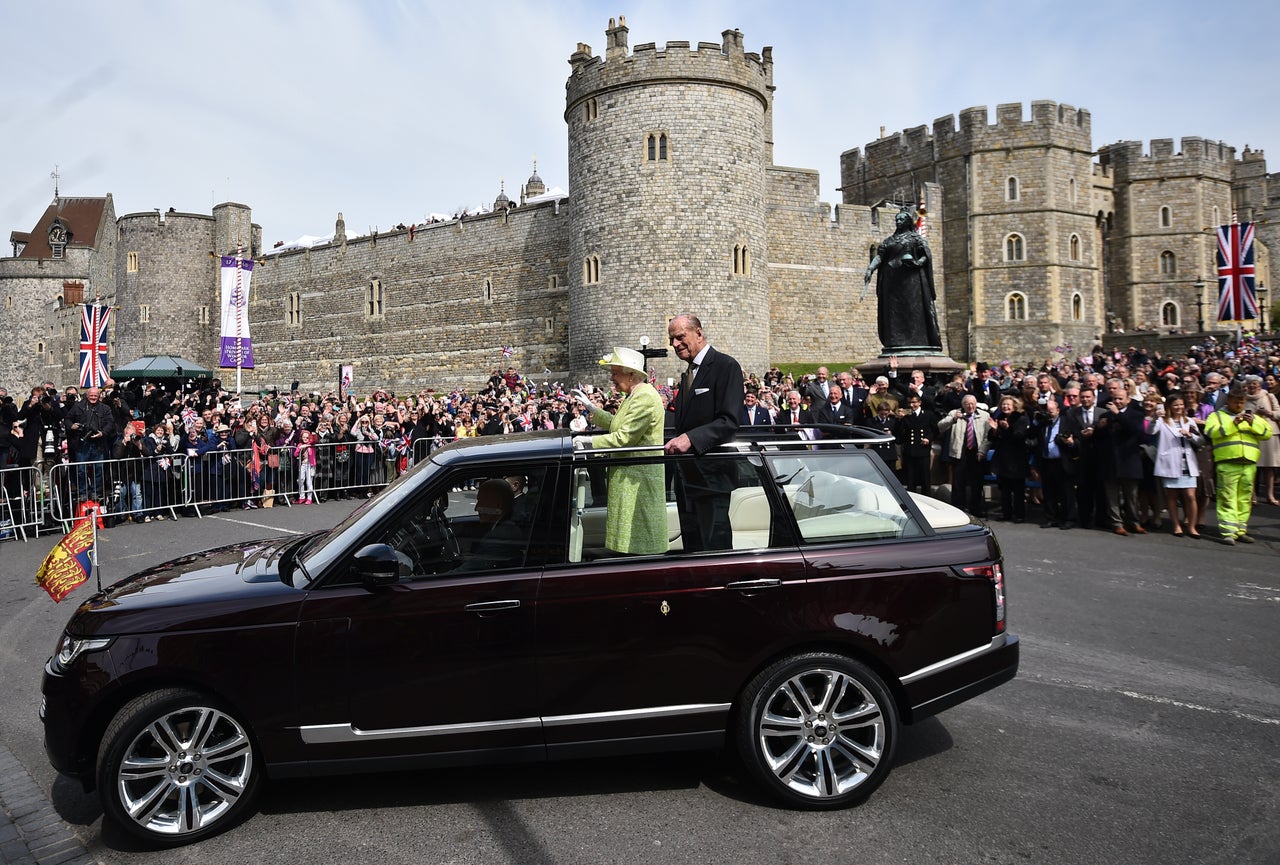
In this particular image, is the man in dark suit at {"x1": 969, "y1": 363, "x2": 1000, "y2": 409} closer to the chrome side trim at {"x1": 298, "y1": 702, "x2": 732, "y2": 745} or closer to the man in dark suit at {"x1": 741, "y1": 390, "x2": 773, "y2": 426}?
Answer: the man in dark suit at {"x1": 741, "y1": 390, "x2": 773, "y2": 426}

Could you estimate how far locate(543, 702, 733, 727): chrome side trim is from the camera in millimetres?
3564

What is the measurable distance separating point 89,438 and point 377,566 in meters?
11.4

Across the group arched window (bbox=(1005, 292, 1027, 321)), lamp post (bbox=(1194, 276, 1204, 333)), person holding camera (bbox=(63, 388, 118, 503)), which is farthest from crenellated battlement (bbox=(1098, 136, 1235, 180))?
person holding camera (bbox=(63, 388, 118, 503))

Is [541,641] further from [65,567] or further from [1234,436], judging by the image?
[1234,436]

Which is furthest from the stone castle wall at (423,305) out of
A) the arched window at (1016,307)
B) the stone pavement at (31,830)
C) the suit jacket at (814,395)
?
the stone pavement at (31,830)

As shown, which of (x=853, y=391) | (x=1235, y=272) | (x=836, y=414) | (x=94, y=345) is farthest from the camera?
(x=1235, y=272)

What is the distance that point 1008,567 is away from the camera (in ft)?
26.8

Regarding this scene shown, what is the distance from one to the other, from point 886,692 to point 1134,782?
→ 1.19 meters

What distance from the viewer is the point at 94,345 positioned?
768 inches

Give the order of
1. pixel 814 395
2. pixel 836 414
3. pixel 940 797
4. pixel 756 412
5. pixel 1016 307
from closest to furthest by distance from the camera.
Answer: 1. pixel 940 797
2. pixel 836 414
3. pixel 814 395
4. pixel 756 412
5. pixel 1016 307

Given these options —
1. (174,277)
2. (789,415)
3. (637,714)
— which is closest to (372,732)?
(637,714)

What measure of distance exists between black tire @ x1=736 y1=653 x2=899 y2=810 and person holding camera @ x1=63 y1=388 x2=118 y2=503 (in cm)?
1114

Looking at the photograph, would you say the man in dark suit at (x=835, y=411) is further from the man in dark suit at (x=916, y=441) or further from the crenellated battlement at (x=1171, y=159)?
the crenellated battlement at (x=1171, y=159)

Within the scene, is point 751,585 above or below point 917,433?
below
